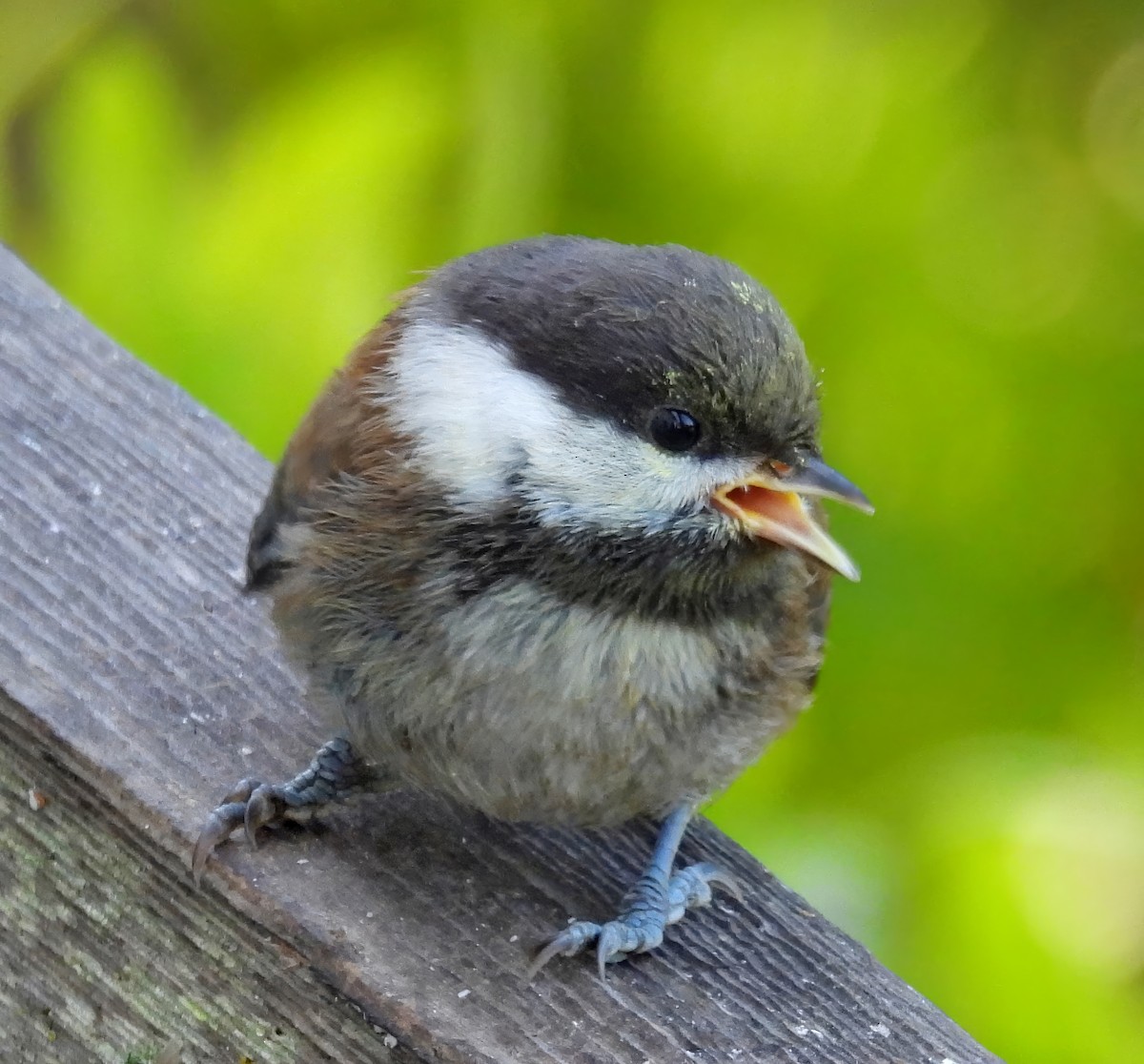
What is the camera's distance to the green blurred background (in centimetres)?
266

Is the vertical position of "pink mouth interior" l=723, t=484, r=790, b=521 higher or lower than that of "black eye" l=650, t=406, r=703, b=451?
lower

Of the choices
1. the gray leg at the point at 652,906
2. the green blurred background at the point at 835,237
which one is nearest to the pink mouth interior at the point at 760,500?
the gray leg at the point at 652,906

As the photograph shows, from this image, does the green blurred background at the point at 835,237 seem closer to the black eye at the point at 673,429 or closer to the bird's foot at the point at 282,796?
the bird's foot at the point at 282,796

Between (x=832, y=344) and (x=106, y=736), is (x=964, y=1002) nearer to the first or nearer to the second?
(x=832, y=344)

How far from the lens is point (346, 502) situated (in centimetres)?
170

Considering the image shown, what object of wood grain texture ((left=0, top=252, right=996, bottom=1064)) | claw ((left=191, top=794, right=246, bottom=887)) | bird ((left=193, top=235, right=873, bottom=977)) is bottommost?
wood grain texture ((left=0, top=252, right=996, bottom=1064))

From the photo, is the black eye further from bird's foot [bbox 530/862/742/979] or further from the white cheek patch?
Answer: bird's foot [bbox 530/862/742/979]

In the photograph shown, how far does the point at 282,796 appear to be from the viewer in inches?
62.1

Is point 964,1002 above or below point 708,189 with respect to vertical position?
below

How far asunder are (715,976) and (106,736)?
2.06 ft

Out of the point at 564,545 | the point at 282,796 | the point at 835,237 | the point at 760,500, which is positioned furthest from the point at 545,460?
the point at 835,237

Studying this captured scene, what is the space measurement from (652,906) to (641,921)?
0.05 metres

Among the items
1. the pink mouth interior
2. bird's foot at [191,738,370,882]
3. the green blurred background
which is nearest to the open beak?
the pink mouth interior

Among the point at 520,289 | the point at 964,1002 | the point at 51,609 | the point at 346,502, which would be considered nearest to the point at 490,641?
the point at 346,502
